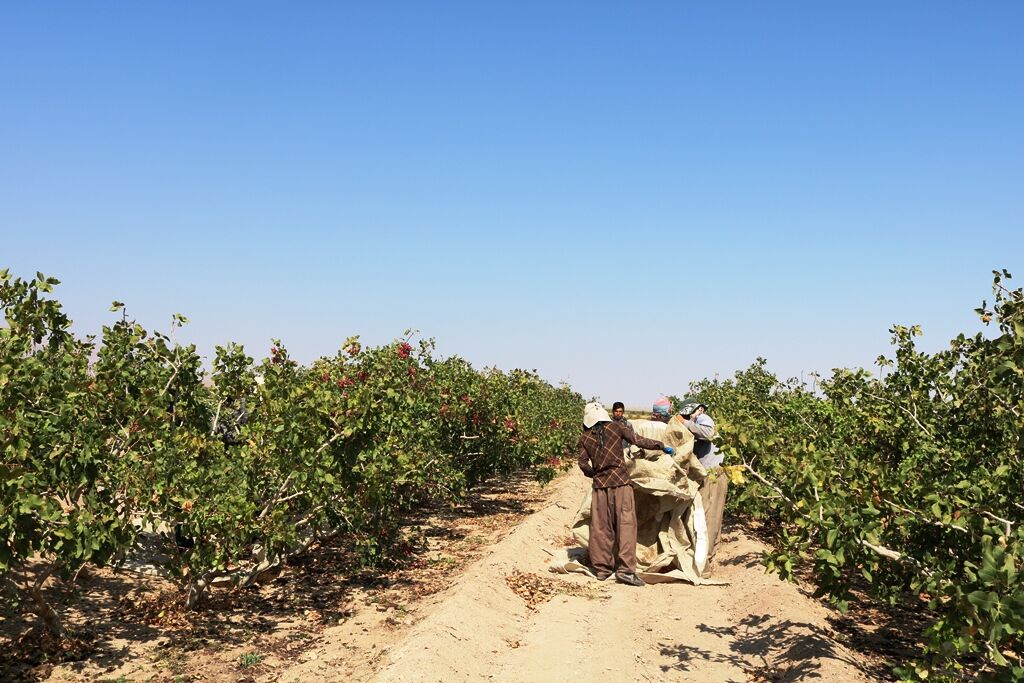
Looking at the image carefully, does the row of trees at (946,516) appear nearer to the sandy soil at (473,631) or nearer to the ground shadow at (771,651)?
the ground shadow at (771,651)

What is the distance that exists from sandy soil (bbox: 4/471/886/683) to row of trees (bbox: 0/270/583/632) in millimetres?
588

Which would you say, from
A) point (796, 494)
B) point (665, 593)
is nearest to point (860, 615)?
point (665, 593)

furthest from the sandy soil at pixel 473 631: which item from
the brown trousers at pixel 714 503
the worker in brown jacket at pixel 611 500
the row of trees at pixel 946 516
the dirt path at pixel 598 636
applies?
the row of trees at pixel 946 516

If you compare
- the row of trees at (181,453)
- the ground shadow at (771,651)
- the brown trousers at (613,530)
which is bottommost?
the ground shadow at (771,651)

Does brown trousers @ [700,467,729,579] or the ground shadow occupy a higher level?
brown trousers @ [700,467,729,579]

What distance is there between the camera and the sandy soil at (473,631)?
261 inches

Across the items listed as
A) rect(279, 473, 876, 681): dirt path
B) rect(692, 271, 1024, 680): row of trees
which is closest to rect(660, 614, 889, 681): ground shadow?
rect(279, 473, 876, 681): dirt path

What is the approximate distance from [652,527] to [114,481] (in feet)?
22.1

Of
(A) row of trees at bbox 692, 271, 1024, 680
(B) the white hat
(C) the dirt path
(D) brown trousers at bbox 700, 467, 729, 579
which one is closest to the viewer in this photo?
(A) row of trees at bbox 692, 271, 1024, 680

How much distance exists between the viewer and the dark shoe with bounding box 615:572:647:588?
31.1 ft

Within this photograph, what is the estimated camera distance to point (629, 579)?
9500 millimetres

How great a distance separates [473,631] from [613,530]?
9.61 ft

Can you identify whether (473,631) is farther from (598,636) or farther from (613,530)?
(613,530)

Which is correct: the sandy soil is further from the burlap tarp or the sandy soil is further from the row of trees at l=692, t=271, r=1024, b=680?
the row of trees at l=692, t=271, r=1024, b=680
